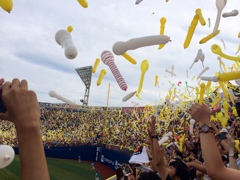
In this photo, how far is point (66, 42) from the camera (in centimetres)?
247

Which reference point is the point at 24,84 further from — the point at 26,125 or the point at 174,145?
the point at 174,145

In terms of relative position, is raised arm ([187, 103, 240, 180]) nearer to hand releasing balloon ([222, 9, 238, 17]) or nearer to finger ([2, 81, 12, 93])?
finger ([2, 81, 12, 93])

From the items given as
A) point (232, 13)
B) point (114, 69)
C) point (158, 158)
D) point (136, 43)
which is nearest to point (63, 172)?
point (114, 69)

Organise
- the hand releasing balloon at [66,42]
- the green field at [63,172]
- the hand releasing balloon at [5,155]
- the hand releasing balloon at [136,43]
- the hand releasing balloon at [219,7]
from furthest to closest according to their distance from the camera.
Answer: the green field at [63,172] → the hand releasing balloon at [219,7] → the hand releasing balloon at [136,43] → the hand releasing balloon at [66,42] → the hand releasing balloon at [5,155]

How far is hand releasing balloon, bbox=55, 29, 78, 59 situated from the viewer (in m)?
2.33

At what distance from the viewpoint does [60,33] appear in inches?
101

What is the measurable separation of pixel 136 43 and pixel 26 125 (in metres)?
2.17

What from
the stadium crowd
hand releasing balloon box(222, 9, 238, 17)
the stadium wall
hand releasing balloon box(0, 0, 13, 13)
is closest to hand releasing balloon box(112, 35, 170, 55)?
the stadium crowd

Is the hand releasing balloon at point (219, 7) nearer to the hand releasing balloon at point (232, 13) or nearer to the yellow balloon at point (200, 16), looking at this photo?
the yellow balloon at point (200, 16)

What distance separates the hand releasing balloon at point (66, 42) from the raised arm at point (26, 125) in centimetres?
143

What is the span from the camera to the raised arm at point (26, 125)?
0.83 meters

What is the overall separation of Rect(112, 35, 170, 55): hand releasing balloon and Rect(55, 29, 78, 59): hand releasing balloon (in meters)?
0.52

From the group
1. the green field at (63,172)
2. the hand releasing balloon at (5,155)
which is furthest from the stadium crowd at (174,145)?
the green field at (63,172)

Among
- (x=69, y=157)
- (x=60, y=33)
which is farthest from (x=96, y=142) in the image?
(x=60, y=33)
